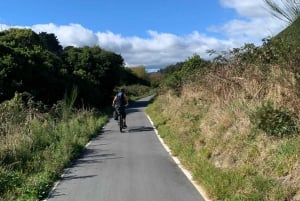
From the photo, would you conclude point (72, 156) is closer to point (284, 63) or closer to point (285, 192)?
point (284, 63)

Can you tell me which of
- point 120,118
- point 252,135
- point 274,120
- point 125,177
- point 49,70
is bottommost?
point 125,177

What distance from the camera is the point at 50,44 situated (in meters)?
72.1

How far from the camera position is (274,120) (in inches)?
412

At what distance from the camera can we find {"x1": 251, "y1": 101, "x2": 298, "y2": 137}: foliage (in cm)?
1013

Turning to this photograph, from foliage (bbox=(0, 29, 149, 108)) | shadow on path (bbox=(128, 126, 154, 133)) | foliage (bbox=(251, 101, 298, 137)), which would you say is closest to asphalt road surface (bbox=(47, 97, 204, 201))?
foliage (bbox=(251, 101, 298, 137))

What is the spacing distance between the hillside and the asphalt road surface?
18.5 inches

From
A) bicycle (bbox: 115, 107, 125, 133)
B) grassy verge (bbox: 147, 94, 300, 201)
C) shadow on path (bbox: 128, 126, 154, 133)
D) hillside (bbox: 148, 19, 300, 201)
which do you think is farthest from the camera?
shadow on path (bbox: 128, 126, 154, 133)

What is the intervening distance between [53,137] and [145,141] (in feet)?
10.9

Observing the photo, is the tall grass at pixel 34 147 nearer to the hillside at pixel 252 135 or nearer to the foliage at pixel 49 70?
the hillside at pixel 252 135

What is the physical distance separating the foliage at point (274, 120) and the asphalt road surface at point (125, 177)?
192 centimetres

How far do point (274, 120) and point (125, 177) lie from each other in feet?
11.2

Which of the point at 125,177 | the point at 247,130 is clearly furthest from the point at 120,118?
the point at 247,130

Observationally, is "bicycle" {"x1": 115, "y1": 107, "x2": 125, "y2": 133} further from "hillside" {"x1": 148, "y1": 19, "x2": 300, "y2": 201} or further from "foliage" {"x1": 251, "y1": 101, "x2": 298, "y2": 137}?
"foliage" {"x1": 251, "y1": 101, "x2": 298, "y2": 137}

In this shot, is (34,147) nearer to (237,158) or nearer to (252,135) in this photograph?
(237,158)
